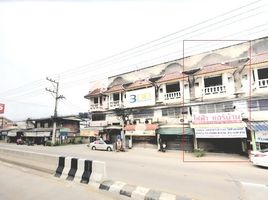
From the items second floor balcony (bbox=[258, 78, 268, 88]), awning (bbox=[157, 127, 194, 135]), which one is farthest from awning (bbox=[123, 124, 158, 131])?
second floor balcony (bbox=[258, 78, 268, 88])

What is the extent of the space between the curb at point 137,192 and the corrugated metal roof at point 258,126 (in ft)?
45.0

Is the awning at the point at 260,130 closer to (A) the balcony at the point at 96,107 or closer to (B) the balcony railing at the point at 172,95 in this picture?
(B) the balcony railing at the point at 172,95

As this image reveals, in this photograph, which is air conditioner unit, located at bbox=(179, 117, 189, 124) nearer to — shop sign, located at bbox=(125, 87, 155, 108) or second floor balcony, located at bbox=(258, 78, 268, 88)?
shop sign, located at bbox=(125, 87, 155, 108)

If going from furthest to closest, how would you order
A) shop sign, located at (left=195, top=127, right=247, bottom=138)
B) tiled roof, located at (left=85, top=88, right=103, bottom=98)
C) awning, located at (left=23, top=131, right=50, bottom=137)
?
1. awning, located at (left=23, top=131, right=50, bottom=137)
2. tiled roof, located at (left=85, top=88, right=103, bottom=98)
3. shop sign, located at (left=195, top=127, right=247, bottom=138)

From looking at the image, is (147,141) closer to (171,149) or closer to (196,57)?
(171,149)

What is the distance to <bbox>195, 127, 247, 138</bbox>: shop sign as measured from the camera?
1706 centimetres

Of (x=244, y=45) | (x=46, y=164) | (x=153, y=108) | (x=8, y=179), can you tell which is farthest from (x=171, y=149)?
(x=8, y=179)

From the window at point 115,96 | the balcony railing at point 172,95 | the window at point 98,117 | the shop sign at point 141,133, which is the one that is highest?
the window at point 115,96

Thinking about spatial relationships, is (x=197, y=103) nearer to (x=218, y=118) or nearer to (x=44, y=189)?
(x=218, y=118)

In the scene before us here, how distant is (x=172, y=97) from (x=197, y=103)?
3.07m

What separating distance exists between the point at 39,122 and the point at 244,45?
4194 centimetres

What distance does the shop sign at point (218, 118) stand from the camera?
58.0 feet

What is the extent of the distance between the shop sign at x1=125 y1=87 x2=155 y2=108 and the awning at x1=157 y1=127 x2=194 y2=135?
363 cm

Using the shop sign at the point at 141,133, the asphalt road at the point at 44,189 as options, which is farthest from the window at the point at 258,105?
the asphalt road at the point at 44,189
